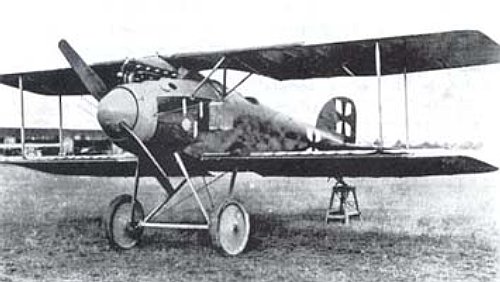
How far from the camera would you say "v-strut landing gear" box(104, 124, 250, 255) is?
25.8 ft

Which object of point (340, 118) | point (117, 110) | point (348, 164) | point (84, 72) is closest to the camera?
point (117, 110)

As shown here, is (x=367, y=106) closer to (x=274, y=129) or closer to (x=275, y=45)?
(x=274, y=129)

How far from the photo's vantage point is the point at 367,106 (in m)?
31.6

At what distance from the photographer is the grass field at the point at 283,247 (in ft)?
22.1

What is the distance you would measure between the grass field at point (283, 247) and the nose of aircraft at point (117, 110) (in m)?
1.77

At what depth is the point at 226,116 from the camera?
29.1ft

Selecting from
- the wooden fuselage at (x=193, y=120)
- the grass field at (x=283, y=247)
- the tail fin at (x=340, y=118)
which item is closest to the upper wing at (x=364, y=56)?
the wooden fuselage at (x=193, y=120)

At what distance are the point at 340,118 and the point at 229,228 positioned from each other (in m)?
6.15

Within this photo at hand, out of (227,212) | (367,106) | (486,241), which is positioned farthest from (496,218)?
(367,106)

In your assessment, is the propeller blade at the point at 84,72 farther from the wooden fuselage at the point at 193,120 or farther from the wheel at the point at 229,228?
the wheel at the point at 229,228

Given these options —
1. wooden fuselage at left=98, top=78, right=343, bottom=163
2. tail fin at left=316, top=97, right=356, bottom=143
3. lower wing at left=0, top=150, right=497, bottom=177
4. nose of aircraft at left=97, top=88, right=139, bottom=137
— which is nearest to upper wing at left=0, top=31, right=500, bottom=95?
wooden fuselage at left=98, top=78, right=343, bottom=163

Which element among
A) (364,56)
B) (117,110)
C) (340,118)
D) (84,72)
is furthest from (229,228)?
(340,118)

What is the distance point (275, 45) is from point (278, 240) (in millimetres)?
3231

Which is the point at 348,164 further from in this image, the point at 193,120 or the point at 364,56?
the point at 193,120
